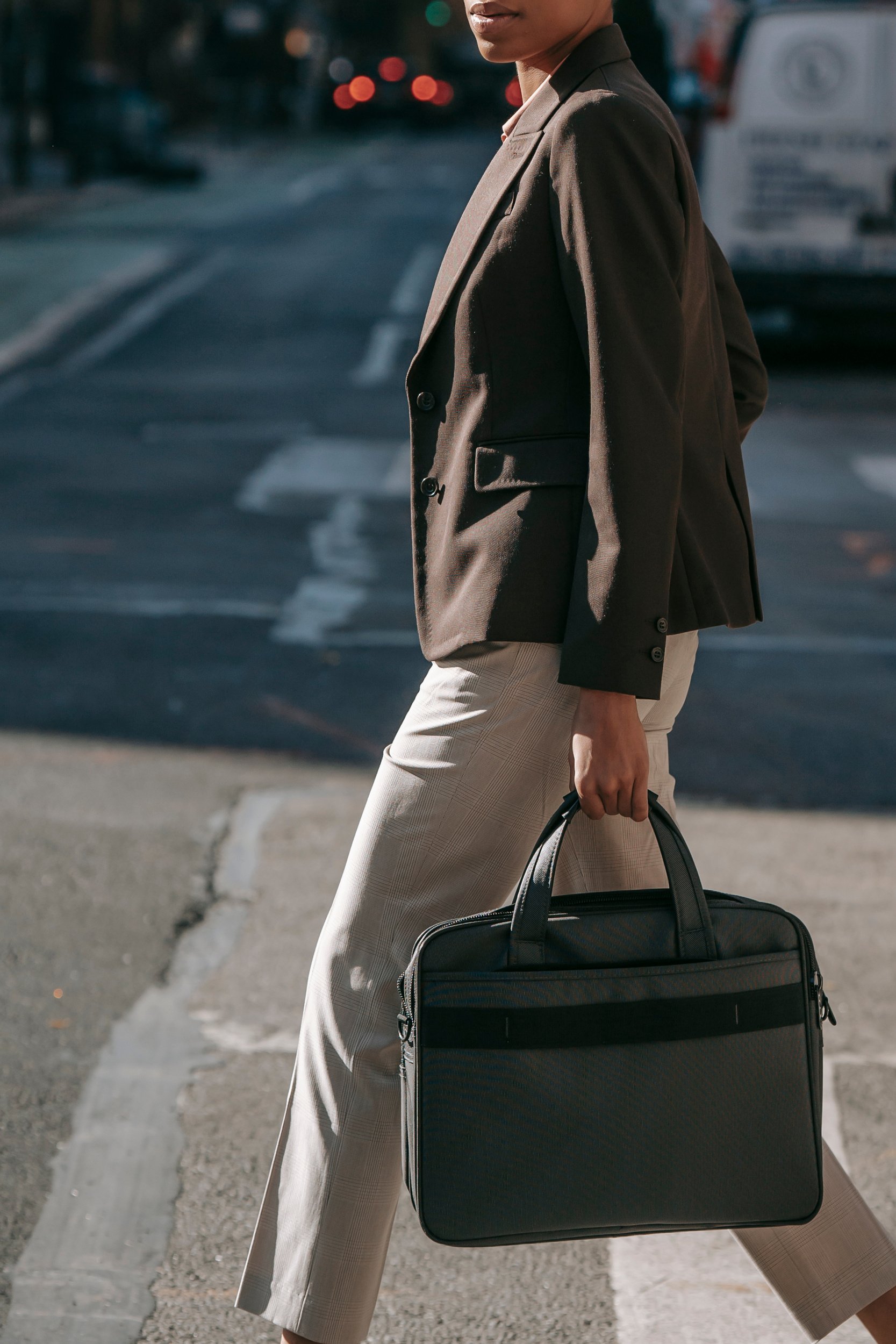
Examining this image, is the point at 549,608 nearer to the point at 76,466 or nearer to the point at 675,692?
the point at 675,692

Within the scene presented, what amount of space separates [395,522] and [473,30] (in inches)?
293

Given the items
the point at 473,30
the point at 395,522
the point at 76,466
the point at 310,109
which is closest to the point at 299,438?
the point at 76,466

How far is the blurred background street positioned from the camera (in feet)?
10.1

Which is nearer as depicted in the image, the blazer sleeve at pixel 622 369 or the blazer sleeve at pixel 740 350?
the blazer sleeve at pixel 622 369

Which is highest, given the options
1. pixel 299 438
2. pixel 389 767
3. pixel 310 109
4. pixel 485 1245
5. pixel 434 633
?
pixel 434 633

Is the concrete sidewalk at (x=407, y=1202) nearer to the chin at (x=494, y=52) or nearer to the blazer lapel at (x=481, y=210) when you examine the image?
the blazer lapel at (x=481, y=210)

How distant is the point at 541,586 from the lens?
2189 millimetres

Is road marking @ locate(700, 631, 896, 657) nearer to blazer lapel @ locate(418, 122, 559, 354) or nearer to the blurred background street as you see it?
the blurred background street

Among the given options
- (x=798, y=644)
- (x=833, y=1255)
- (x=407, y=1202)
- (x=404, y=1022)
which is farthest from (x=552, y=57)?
(x=798, y=644)

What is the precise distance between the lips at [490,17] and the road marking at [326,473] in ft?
25.2

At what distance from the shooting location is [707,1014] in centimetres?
215

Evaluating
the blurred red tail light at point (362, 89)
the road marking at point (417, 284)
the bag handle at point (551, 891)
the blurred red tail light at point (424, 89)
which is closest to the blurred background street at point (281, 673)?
the road marking at point (417, 284)

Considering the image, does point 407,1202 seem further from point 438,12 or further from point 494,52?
point 438,12

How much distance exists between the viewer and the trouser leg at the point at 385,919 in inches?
89.0
